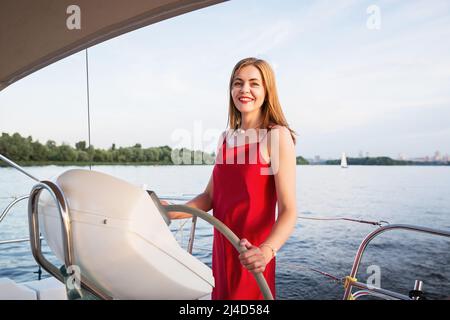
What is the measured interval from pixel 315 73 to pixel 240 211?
15930mm

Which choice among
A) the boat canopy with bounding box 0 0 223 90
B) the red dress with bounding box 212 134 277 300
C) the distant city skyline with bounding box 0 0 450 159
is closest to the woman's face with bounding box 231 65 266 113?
the red dress with bounding box 212 134 277 300

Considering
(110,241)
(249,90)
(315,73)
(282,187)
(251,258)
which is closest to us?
(110,241)

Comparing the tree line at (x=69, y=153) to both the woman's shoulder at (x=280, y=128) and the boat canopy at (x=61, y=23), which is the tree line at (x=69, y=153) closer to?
the boat canopy at (x=61, y=23)

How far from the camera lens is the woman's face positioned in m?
1.10

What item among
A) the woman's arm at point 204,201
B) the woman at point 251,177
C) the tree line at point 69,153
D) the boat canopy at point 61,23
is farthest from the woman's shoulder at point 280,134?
the tree line at point 69,153

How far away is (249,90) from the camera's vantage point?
1.10m

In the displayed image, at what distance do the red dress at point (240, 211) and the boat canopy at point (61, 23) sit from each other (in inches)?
73.6

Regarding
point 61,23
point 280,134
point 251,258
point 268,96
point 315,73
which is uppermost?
point 315,73

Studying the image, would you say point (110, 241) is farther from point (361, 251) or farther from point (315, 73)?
point (315, 73)

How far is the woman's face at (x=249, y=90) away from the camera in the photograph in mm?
1102

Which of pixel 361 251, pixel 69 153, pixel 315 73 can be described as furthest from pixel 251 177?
pixel 315 73

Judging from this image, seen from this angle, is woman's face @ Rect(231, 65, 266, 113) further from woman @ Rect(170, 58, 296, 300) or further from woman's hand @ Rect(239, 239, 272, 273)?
woman's hand @ Rect(239, 239, 272, 273)

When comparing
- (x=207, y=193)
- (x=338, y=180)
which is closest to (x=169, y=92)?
(x=338, y=180)
